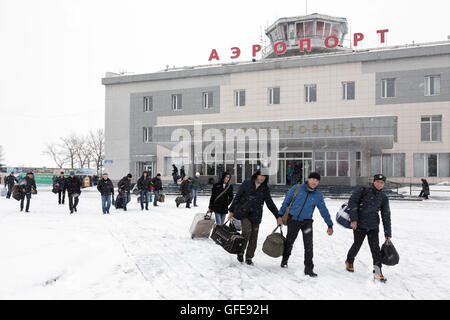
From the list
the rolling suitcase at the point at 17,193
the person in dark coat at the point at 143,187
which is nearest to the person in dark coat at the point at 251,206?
the person in dark coat at the point at 143,187

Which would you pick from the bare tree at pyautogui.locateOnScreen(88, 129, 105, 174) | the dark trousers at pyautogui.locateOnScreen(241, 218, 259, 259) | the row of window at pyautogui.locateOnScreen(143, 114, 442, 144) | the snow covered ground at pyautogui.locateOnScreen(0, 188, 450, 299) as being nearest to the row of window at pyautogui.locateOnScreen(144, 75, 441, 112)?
the row of window at pyautogui.locateOnScreen(143, 114, 442, 144)

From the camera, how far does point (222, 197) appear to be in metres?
8.52

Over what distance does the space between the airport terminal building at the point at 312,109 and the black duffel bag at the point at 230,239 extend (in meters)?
20.3

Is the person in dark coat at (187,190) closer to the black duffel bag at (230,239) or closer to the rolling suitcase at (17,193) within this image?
the rolling suitcase at (17,193)

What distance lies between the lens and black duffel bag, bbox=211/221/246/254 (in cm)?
640

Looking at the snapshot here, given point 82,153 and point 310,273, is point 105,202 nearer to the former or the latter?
point 310,273

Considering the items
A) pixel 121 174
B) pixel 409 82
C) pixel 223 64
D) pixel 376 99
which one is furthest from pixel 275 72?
pixel 121 174

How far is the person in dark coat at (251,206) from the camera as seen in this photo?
21.0 feet

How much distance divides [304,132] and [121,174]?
2052cm

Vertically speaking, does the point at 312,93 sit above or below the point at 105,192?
above

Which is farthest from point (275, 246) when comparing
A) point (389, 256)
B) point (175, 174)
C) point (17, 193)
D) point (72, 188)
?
point (175, 174)

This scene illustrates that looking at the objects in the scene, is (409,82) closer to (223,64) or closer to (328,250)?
(223,64)

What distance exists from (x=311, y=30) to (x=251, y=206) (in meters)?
33.7

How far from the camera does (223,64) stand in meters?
35.2
